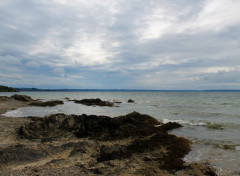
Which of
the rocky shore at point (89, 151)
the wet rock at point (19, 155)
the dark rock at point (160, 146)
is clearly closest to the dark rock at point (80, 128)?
the rocky shore at point (89, 151)

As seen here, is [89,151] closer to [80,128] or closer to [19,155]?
[19,155]

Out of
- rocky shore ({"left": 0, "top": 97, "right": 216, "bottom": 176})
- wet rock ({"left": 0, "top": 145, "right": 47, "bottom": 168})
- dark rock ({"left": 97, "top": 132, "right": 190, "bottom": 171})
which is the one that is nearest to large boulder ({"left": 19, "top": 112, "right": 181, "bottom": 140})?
rocky shore ({"left": 0, "top": 97, "right": 216, "bottom": 176})

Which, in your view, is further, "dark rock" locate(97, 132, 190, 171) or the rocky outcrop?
"dark rock" locate(97, 132, 190, 171)

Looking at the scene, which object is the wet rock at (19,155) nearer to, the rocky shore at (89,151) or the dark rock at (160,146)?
the rocky shore at (89,151)

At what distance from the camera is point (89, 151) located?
31.3 ft

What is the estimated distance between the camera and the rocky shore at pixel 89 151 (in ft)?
24.5

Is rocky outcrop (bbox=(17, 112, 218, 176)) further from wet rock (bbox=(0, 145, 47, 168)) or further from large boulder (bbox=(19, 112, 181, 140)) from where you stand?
wet rock (bbox=(0, 145, 47, 168))

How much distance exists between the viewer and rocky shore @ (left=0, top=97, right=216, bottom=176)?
294 inches

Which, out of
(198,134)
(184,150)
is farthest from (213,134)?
(184,150)

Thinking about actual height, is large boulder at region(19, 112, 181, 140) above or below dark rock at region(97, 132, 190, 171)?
above

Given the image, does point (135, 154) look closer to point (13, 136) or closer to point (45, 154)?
point (45, 154)

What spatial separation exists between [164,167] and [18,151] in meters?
6.65

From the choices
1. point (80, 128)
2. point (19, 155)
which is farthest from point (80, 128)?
point (19, 155)

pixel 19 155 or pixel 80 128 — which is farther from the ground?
pixel 80 128
